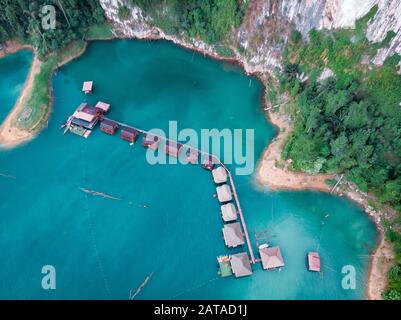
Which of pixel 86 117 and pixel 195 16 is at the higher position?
pixel 195 16

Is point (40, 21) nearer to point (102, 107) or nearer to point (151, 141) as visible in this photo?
point (102, 107)

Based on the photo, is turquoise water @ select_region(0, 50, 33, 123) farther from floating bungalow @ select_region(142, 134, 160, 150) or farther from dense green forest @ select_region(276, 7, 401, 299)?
dense green forest @ select_region(276, 7, 401, 299)

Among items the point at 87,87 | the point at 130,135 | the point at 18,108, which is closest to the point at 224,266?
the point at 130,135

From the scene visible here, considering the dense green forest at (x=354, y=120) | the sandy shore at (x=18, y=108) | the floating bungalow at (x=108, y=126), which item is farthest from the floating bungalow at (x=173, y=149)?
the sandy shore at (x=18, y=108)

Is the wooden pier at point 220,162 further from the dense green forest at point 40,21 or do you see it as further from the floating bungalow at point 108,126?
the dense green forest at point 40,21

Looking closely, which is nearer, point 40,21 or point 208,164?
point 208,164
